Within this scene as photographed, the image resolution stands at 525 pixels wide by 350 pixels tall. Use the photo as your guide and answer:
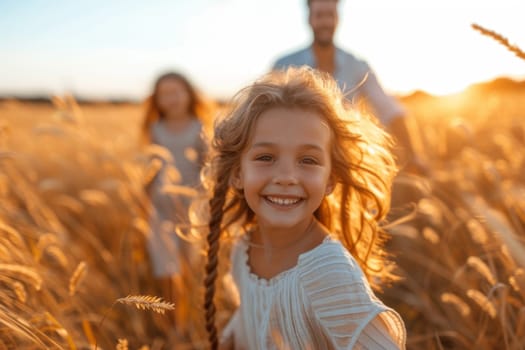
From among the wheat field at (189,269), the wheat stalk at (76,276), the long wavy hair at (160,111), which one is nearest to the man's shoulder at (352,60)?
the wheat field at (189,269)

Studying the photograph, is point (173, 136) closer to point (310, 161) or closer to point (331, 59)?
point (331, 59)

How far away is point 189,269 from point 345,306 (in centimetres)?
179

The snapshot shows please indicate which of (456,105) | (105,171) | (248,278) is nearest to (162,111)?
(105,171)

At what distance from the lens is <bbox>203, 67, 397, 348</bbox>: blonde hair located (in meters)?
1.36

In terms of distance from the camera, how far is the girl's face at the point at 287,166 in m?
1.24

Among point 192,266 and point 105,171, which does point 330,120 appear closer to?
point 192,266

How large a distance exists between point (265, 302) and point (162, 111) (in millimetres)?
2879

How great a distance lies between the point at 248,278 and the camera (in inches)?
56.8

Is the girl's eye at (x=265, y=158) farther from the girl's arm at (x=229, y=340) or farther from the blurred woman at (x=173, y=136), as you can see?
the blurred woman at (x=173, y=136)

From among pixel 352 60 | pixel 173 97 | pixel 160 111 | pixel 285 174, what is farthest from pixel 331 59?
pixel 160 111

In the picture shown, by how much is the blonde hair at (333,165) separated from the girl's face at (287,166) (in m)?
0.06

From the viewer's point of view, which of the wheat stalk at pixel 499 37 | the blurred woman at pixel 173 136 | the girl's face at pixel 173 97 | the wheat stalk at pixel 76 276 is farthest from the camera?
the girl's face at pixel 173 97

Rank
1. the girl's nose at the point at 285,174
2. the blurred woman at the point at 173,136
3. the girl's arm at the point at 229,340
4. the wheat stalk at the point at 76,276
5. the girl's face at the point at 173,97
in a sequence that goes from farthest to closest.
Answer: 1. the girl's face at the point at 173,97
2. the blurred woman at the point at 173,136
3. the girl's arm at the point at 229,340
4. the wheat stalk at the point at 76,276
5. the girl's nose at the point at 285,174

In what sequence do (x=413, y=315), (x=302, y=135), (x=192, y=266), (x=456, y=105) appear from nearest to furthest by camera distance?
(x=302, y=135) < (x=413, y=315) < (x=192, y=266) < (x=456, y=105)
